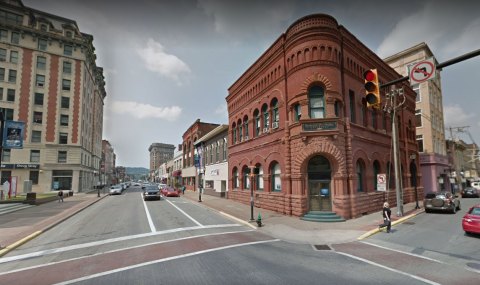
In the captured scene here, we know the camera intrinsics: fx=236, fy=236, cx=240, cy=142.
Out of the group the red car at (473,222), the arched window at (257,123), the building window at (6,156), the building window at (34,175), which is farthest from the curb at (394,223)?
the building window at (6,156)

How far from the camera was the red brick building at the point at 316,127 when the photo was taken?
632 inches

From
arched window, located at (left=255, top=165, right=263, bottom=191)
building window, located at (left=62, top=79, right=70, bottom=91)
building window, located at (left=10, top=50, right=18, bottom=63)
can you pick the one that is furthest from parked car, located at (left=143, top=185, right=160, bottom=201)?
building window, located at (left=10, top=50, right=18, bottom=63)

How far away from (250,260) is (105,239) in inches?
278

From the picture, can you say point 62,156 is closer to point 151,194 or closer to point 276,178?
point 151,194

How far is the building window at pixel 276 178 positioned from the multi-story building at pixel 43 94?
3792 centimetres

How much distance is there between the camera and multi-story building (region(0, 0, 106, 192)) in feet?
125

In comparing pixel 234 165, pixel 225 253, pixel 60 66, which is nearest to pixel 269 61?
pixel 234 165

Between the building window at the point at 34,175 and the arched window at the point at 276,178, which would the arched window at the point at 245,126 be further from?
the building window at the point at 34,175

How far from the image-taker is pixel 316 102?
Answer: 16922mm

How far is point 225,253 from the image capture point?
884cm

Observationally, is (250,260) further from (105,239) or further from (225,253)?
(105,239)

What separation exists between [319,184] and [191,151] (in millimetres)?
35831

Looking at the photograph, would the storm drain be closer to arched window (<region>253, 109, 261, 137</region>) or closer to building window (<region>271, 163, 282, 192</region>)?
building window (<region>271, 163, 282, 192</region>)

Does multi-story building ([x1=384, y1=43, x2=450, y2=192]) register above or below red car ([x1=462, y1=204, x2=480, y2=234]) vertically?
above
